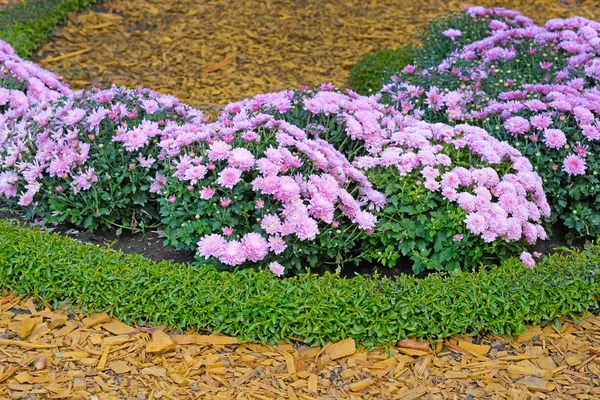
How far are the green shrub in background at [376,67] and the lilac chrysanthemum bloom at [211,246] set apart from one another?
9.62 ft

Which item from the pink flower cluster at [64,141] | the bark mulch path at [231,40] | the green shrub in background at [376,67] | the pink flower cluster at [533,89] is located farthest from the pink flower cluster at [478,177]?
the bark mulch path at [231,40]

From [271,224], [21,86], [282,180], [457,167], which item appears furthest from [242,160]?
[21,86]

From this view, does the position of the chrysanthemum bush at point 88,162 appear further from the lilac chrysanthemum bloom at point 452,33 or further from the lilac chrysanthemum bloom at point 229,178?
the lilac chrysanthemum bloom at point 452,33

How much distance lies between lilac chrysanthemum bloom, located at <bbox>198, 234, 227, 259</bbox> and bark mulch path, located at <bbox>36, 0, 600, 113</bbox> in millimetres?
2632

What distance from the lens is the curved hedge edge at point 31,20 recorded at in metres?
7.37

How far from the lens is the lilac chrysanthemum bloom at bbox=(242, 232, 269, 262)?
13.3 ft

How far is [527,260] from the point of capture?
430 cm

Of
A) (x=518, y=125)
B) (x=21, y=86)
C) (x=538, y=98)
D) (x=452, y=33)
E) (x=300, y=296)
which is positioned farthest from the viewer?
(x=452, y=33)

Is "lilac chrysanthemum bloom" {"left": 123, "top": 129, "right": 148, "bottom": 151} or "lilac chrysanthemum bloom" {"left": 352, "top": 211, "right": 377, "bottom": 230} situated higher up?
"lilac chrysanthemum bloom" {"left": 123, "top": 129, "right": 148, "bottom": 151}

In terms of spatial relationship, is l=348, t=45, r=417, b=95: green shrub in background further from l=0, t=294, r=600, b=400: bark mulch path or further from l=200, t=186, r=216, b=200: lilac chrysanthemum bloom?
l=0, t=294, r=600, b=400: bark mulch path

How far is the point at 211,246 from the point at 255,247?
0.23 m

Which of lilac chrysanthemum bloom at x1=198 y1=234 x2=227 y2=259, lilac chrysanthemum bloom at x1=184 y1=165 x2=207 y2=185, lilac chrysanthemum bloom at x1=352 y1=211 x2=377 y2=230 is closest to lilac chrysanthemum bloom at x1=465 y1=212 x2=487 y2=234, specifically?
lilac chrysanthemum bloom at x1=352 y1=211 x2=377 y2=230

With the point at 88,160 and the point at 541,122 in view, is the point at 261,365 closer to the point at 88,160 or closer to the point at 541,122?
the point at 88,160

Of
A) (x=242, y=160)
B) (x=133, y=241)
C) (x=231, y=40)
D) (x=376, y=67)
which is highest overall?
(x=242, y=160)
